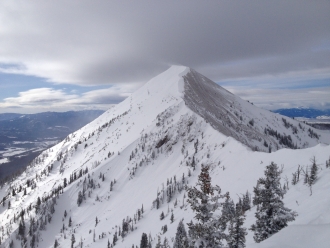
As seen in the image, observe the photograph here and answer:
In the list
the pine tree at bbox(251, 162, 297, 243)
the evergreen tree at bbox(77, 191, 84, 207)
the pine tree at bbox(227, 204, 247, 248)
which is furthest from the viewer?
the evergreen tree at bbox(77, 191, 84, 207)

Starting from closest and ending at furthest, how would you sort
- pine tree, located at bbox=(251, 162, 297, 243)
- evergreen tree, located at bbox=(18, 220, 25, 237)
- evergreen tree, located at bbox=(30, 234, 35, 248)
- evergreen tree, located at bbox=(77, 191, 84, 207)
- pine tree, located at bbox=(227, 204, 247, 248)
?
pine tree, located at bbox=(227, 204, 247, 248) < pine tree, located at bbox=(251, 162, 297, 243) < evergreen tree, located at bbox=(30, 234, 35, 248) < evergreen tree, located at bbox=(18, 220, 25, 237) < evergreen tree, located at bbox=(77, 191, 84, 207)

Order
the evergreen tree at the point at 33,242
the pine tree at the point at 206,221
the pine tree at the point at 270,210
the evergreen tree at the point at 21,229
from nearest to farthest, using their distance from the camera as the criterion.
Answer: the pine tree at the point at 206,221
the pine tree at the point at 270,210
the evergreen tree at the point at 33,242
the evergreen tree at the point at 21,229

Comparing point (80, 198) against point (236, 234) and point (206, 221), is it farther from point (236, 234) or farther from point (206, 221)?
point (206, 221)

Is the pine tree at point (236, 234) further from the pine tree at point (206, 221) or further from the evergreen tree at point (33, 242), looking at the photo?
the evergreen tree at point (33, 242)

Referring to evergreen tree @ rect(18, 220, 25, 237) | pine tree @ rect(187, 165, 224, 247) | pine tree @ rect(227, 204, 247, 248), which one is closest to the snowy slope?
evergreen tree @ rect(18, 220, 25, 237)

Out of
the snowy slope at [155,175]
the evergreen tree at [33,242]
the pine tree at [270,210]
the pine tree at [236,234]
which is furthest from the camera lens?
the evergreen tree at [33,242]

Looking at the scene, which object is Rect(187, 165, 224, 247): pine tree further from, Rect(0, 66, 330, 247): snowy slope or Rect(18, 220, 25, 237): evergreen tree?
Rect(18, 220, 25, 237): evergreen tree

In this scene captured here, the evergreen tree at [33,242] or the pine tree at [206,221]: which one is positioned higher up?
the pine tree at [206,221]

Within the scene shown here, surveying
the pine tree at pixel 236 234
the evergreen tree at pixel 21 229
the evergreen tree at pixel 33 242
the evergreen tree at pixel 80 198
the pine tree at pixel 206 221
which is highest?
the pine tree at pixel 206 221

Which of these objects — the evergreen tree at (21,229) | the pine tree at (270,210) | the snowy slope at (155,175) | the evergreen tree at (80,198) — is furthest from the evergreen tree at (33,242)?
the pine tree at (270,210)

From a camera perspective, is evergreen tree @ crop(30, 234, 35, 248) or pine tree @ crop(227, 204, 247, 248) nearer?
pine tree @ crop(227, 204, 247, 248)

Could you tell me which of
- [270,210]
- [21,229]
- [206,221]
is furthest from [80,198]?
[206,221]

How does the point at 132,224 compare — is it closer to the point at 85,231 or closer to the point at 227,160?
the point at 85,231

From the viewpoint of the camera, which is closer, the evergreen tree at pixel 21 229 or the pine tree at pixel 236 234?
the pine tree at pixel 236 234
